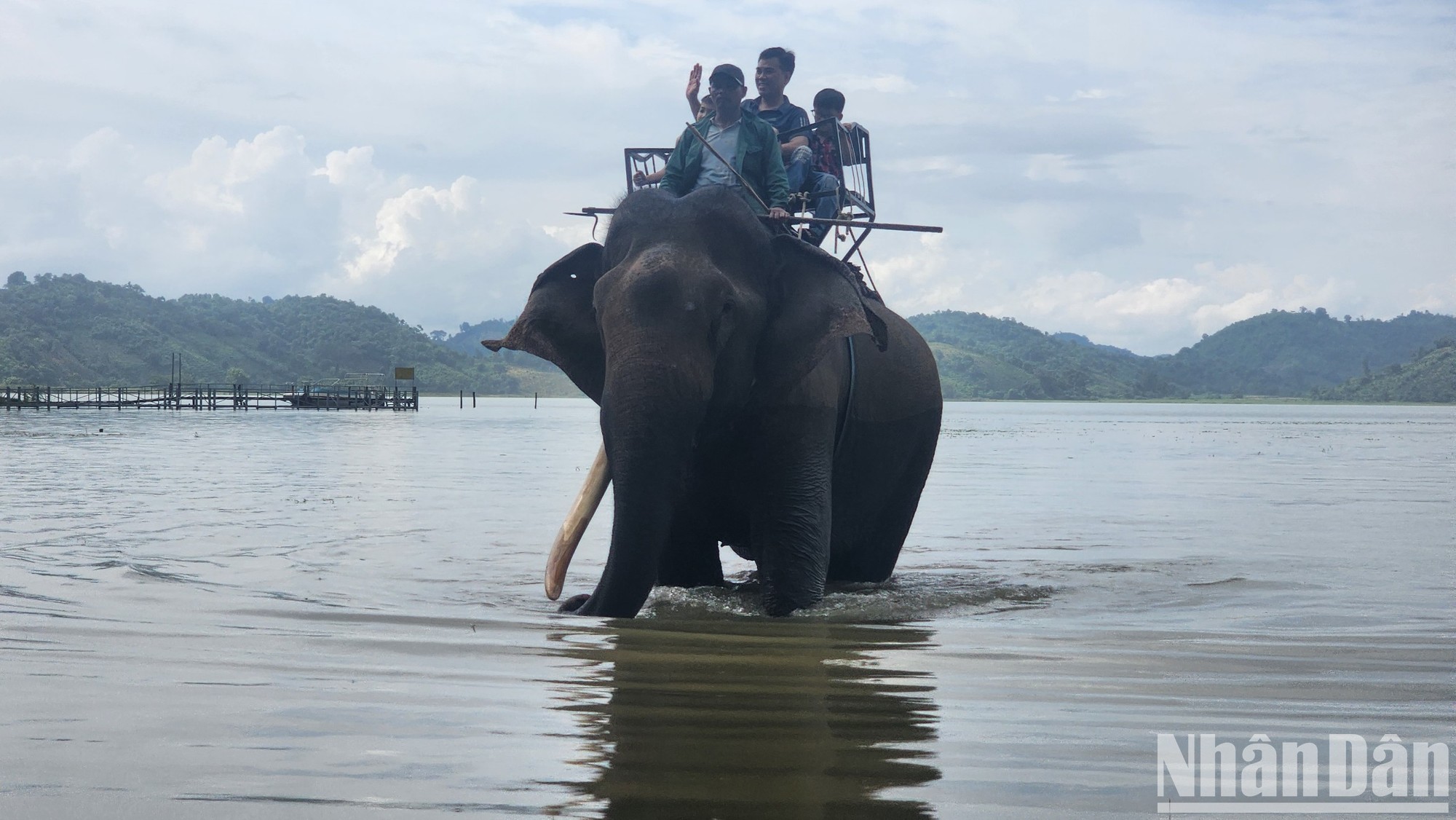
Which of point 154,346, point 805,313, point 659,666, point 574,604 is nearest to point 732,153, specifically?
point 805,313

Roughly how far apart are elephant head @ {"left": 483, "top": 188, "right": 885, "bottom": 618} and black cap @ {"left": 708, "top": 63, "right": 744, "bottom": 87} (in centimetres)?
78

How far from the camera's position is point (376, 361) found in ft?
618

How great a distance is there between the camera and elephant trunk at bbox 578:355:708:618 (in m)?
6.21

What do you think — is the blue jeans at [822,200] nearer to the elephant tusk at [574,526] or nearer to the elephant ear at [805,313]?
the elephant ear at [805,313]

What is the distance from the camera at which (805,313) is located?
23.1 feet

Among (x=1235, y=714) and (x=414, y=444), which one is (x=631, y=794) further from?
(x=414, y=444)

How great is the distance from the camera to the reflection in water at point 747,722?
3.47m

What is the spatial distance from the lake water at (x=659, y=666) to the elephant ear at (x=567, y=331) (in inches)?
53.1

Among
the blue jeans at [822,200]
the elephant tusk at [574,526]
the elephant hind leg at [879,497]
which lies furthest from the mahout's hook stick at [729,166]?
the elephant hind leg at [879,497]

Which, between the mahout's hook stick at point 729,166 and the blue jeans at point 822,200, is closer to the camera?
the mahout's hook stick at point 729,166

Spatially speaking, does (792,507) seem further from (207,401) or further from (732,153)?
(207,401)

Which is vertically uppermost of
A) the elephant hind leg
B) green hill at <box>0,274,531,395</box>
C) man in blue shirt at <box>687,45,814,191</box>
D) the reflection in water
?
green hill at <box>0,274,531,395</box>

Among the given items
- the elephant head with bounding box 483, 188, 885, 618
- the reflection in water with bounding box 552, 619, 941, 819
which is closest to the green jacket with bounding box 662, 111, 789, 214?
the elephant head with bounding box 483, 188, 885, 618

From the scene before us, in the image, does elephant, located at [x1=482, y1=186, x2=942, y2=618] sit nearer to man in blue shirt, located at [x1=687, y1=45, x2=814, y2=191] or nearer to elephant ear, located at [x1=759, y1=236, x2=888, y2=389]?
elephant ear, located at [x1=759, y1=236, x2=888, y2=389]
